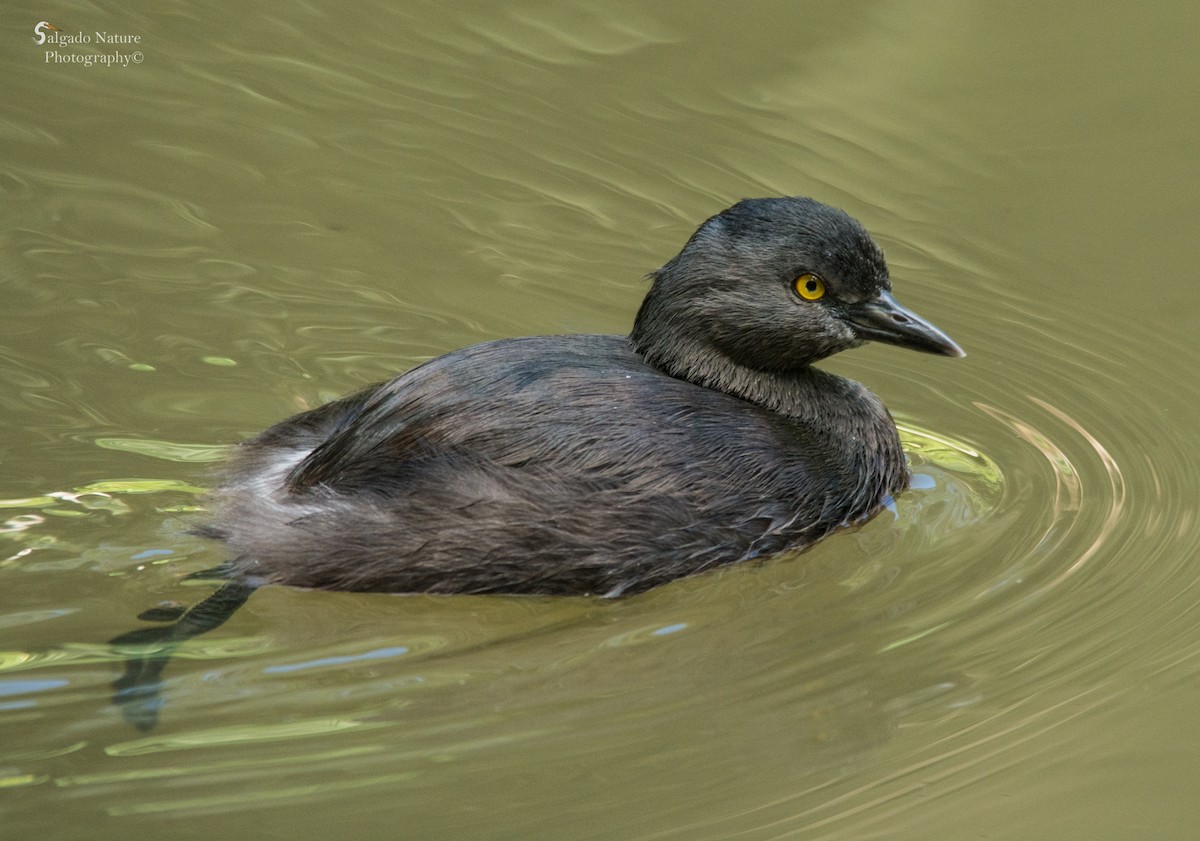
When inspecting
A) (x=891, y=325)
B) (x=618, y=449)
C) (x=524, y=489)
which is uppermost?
(x=891, y=325)

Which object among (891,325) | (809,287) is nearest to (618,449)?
(809,287)

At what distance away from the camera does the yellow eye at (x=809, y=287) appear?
16.0ft

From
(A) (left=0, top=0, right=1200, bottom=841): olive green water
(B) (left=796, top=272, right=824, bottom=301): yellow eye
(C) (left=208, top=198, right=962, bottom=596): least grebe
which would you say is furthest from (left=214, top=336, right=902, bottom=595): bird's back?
(B) (left=796, top=272, right=824, bottom=301): yellow eye

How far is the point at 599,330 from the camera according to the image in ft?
20.0

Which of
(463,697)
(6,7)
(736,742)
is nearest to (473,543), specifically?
(463,697)

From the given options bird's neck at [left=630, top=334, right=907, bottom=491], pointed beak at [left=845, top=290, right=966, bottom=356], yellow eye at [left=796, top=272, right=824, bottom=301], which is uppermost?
yellow eye at [left=796, top=272, right=824, bottom=301]

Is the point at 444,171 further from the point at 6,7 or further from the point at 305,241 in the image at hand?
the point at 6,7

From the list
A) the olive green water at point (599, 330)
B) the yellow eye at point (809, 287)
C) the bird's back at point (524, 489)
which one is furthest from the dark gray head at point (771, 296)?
the olive green water at point (599, 330)

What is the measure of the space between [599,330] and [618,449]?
1.64 metres

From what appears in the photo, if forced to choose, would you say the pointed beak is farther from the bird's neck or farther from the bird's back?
the bird's back

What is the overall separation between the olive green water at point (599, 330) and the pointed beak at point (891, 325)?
1.92 ft

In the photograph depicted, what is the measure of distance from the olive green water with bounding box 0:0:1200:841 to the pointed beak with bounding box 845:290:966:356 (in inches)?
23.1

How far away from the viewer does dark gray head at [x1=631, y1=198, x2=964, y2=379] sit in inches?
191

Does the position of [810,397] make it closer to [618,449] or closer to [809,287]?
[809,287]
